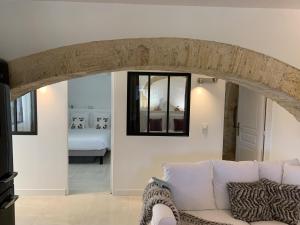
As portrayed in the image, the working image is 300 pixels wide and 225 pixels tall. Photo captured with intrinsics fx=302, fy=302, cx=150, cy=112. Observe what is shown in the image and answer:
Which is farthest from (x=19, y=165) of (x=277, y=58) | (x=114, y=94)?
(x=277, y=58)

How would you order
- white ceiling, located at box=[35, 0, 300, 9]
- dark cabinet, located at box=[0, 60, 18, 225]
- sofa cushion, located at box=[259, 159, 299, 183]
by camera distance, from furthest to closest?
sofa cushion, located at box=[259, 159, 299, 183] → white ceiling, located at box=[35, 0, 300, 9] → dark cabinet, located at box=[0, 60, 18, 225]

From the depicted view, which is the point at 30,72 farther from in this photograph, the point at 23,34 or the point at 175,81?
the point at 175,81

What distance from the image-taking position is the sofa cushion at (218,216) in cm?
305

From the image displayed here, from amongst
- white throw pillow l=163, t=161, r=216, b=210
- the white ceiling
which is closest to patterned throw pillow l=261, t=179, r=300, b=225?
white throw pillow l=163, t=161, r=216, b=210

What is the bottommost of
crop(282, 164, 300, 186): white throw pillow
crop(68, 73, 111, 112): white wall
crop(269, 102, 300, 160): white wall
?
crop(282, 164, 300, 186): white throw pillow

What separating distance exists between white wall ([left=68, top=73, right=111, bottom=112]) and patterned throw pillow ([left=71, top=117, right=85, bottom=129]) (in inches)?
17.4

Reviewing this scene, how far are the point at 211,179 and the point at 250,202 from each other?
0.47 metres

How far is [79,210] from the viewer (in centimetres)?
447

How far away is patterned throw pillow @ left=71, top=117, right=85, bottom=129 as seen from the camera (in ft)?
26.9

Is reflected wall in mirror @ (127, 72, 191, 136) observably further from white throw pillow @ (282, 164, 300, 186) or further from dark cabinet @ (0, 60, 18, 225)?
dark cabinet @ (0, 60, 18, 225)

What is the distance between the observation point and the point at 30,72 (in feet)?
8.71

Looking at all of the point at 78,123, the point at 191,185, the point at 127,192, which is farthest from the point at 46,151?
the point at 78,123

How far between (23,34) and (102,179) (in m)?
3.83

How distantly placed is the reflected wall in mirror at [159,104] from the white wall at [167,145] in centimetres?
11
